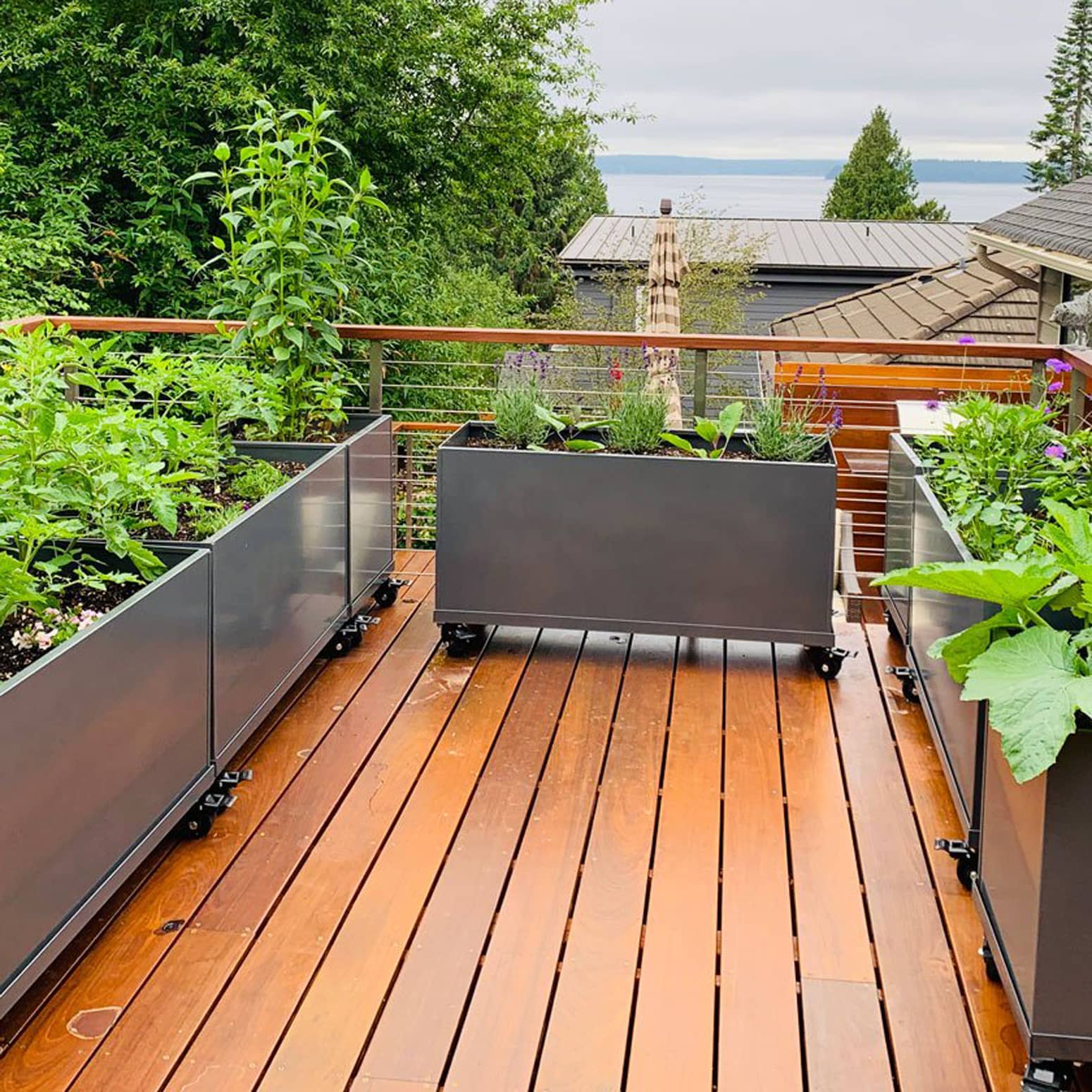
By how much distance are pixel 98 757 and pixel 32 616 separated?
42cm

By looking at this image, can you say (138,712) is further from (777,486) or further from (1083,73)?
(1083,73)

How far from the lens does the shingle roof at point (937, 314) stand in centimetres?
1055

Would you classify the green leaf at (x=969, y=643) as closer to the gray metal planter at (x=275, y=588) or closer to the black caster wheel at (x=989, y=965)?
the black caster wheel at (x=989, y=965)

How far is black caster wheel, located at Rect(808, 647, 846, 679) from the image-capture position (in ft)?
13.0

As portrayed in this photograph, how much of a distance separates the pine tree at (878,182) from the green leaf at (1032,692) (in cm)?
3232

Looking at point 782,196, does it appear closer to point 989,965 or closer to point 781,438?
point 781,438

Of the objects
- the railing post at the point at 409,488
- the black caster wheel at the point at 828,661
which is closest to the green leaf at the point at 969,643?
the black caster wheel at the point at 828,661

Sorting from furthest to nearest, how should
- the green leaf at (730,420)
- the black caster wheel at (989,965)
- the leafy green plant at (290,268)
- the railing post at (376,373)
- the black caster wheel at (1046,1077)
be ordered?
the railing post at (376,373) < the green leaf at (730,420) < the leafy green plant at (290,268) < the black caster wheel at (989,965) < the black caster wheel at (1046,1077)

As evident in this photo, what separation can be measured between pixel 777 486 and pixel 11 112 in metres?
9.14

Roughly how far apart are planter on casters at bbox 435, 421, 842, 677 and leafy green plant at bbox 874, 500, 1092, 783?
1.61 m

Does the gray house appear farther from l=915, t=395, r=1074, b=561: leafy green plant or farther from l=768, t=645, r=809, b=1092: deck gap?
l=915, t=395, r=1074, b=561: leafy green plant

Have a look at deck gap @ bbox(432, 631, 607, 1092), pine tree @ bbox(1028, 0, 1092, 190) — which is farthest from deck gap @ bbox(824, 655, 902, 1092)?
pine tree @ bbox(1028, 0, 1092, 190)

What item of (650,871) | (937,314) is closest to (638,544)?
(650,871)

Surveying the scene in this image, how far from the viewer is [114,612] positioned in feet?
7.92
